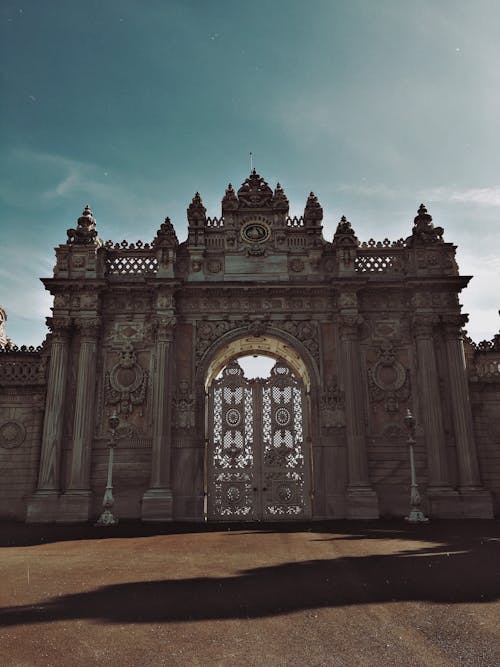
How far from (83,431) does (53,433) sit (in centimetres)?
105

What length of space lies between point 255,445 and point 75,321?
833 centimetres

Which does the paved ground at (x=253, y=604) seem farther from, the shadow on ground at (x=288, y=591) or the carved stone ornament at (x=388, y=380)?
the carved stone ornament at (x=388, y=380)

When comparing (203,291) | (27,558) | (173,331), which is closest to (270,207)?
(203,291)

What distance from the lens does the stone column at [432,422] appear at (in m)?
17.7

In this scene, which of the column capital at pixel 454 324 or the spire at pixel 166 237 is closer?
the column capital at pixel 454 324

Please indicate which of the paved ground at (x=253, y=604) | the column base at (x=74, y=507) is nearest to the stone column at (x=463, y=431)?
the paved ground at (x=253, y=604)

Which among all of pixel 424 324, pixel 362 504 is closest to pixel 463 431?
pixel 424 324

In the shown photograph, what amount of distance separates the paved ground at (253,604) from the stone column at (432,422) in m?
6.76

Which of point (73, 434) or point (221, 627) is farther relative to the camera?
point (73, 434)

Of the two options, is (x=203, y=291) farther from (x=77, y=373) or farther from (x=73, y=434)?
(x=73, y=434)

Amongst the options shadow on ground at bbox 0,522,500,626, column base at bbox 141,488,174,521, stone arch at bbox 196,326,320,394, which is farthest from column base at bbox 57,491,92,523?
shadow on ground at bbox 0,522,500,626

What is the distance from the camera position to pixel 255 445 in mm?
19391

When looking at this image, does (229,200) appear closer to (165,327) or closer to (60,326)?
(165,327)

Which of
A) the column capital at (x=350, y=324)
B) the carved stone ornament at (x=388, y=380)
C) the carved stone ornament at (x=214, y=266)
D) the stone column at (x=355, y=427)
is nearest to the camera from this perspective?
the stone column at (x=355, y=427)
